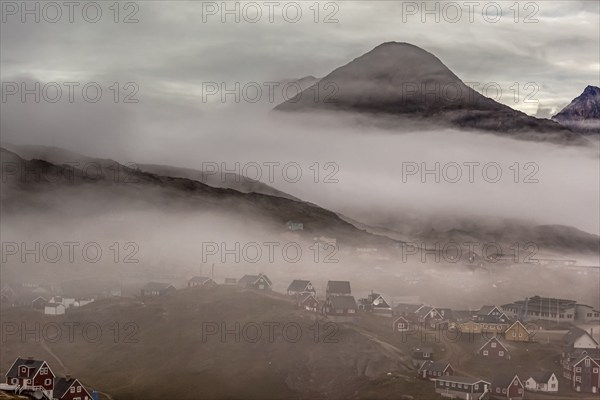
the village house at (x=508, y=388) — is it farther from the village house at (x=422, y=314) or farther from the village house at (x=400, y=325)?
the village house at (x=422, y=314)

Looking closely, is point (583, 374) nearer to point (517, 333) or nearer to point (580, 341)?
point (580, 341)

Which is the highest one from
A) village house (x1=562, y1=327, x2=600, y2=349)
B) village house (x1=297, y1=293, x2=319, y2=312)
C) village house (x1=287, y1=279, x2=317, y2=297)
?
village house (x1=287, y1=279, x2=317, y2=297)

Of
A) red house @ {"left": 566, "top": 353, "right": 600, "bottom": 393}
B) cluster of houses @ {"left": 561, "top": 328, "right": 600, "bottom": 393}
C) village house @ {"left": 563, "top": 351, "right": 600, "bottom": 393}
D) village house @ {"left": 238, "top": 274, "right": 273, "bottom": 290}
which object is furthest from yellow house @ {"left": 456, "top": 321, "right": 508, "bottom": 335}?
village house @ {"left": 238, "top": 274, "right": 273, "bottom": 290}

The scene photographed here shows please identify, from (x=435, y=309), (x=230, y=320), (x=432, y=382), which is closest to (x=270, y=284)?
(x=230, y=320)

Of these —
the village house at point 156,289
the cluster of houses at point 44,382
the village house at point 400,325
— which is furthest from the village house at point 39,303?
the village house at point 400,325

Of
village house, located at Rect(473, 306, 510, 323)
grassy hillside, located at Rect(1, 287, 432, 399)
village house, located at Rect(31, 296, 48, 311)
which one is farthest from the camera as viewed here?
village house, located at Rect(31, 296, 48, 311)

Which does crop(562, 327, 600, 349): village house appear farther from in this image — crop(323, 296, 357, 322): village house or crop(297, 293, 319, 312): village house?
crop(297, 293, 319, 312): village house

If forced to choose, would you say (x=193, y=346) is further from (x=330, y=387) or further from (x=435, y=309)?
(x=435, y=309)

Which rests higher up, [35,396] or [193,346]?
[35,396]
